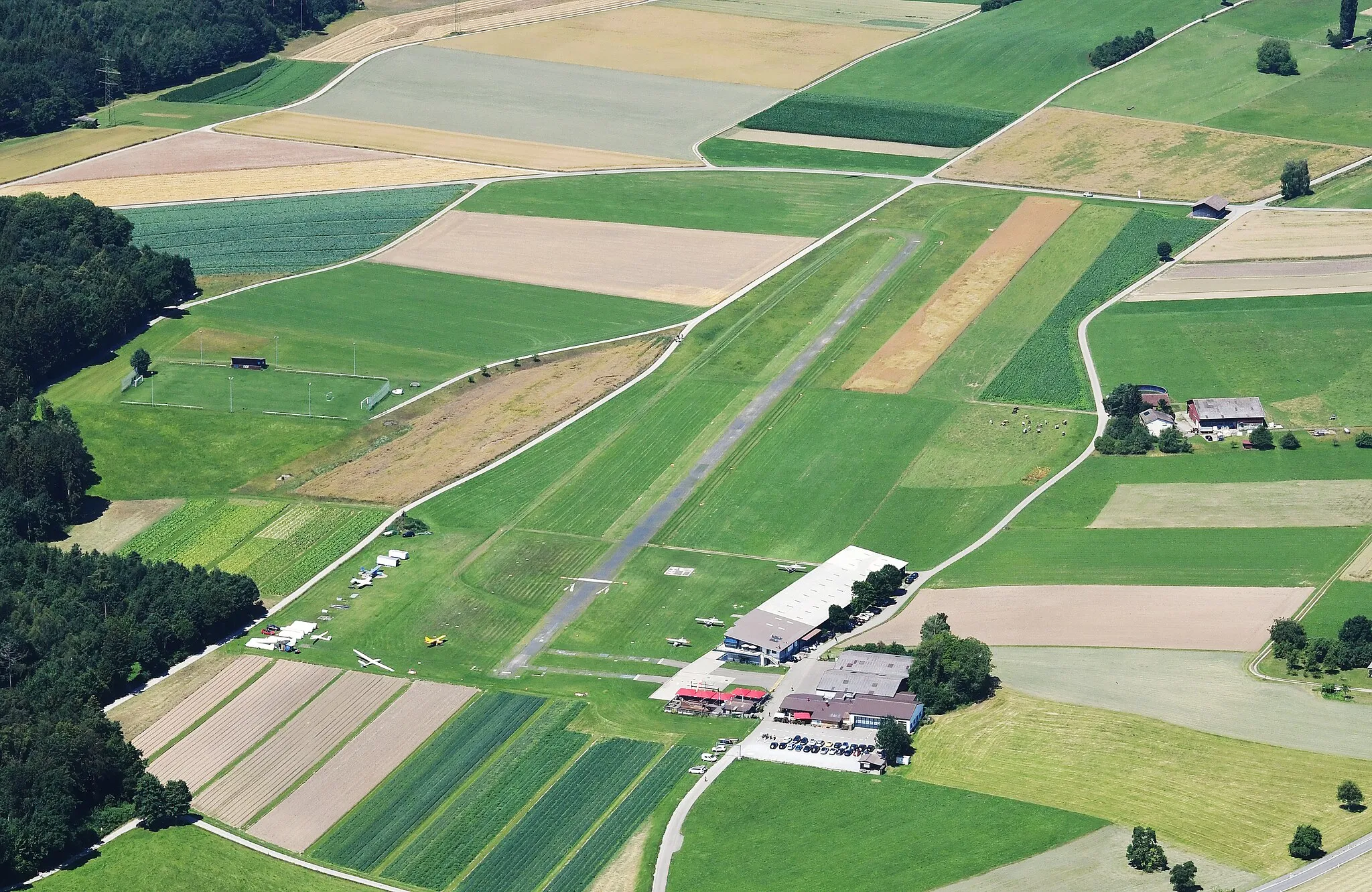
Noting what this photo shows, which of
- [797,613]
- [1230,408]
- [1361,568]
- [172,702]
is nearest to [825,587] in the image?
[797,613]

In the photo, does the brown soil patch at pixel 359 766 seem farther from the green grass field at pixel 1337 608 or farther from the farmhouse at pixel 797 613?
the green grass field at pixel 1337 608

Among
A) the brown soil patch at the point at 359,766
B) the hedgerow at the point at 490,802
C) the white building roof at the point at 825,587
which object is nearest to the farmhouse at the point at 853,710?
the white building roof at the point at 825,587

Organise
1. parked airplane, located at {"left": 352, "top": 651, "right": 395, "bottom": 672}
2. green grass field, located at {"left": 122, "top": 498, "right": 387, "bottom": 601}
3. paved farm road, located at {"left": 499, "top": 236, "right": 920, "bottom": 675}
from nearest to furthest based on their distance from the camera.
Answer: parked airplane, located at {"left": 352, "top": 651, "right": 395, "bottom": 672} < paved farm road, located at {"left": 499, "top": 236, "right": 920, "bottom": 675} < green grass field, located at {"left": 122, "top": 498, "right": 387, "bottom": 601}

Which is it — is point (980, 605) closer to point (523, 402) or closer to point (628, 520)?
point (628, 520)

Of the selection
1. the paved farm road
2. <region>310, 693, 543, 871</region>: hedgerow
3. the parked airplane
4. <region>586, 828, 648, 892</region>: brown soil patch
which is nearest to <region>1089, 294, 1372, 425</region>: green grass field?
the paved farm road

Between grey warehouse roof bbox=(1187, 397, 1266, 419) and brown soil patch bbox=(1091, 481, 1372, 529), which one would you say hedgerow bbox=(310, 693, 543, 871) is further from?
grey warehouse roof bbox=(1187, 397, 1266, 419)

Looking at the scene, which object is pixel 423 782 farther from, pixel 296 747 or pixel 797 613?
pixel 797 613
